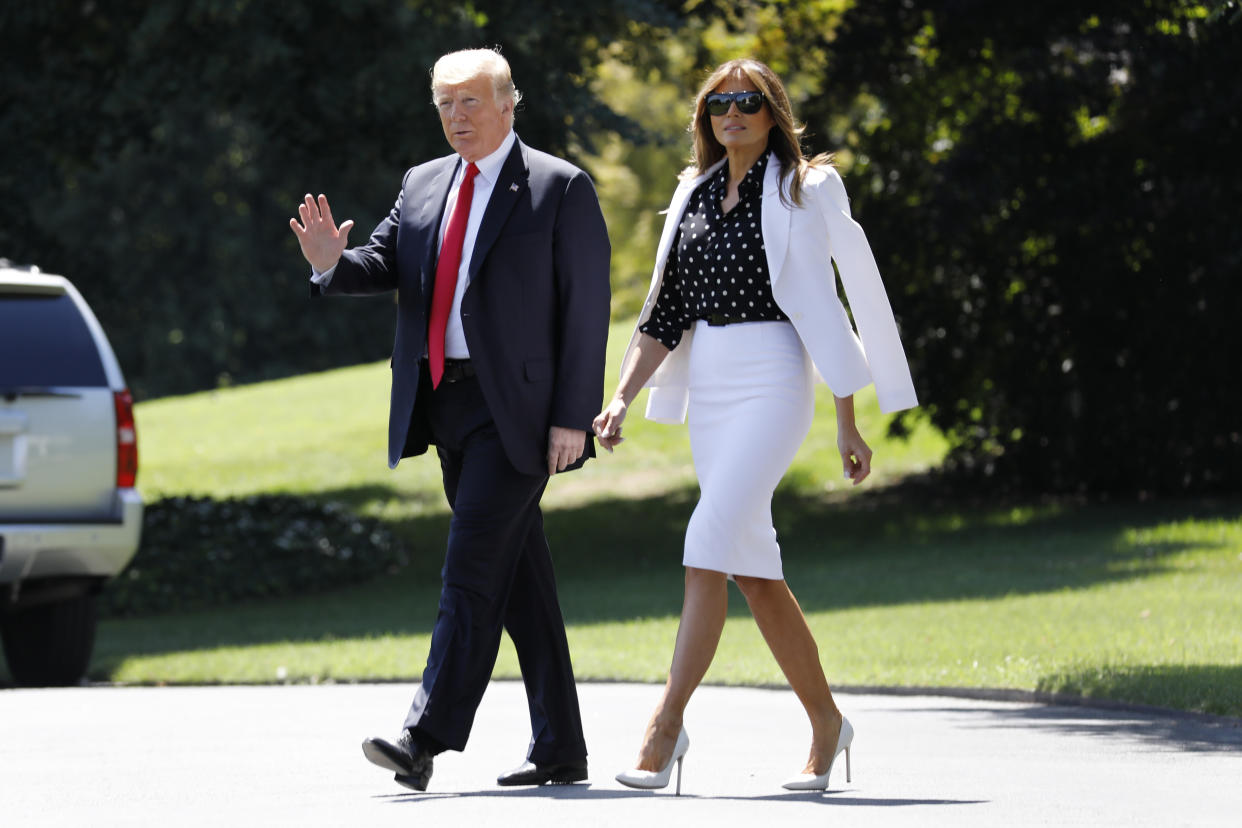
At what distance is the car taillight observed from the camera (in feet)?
32.5

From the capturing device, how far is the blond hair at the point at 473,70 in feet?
19.1

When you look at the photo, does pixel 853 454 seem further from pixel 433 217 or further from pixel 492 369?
pixel 433 217

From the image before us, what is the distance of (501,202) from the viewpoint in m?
5.87

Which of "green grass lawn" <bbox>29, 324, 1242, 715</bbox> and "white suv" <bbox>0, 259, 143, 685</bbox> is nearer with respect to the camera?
"white suv" <bbox>0, 259, 143, 685</bbox>

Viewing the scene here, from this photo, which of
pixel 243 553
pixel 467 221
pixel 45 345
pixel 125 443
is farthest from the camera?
pixel 243 553

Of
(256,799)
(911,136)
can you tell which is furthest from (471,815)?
(911,136)

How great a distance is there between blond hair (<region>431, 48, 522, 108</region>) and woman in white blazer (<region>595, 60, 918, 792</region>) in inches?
23.4

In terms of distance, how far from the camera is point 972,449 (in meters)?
21.0

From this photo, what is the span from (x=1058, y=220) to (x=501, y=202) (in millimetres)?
12550

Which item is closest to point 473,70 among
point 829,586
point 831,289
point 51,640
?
point 831,289

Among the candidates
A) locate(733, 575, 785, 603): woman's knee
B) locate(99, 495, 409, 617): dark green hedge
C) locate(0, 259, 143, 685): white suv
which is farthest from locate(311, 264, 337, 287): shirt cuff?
locate(99, 495, 409, 617): dark green hedge

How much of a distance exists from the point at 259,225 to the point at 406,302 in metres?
44.0

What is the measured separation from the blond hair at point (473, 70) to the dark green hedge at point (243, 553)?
9783mm

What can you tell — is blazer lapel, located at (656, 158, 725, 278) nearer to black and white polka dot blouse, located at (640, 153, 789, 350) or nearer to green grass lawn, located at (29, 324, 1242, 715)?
black and white polka dot blouse, located at (640, 153, 789, 350)
